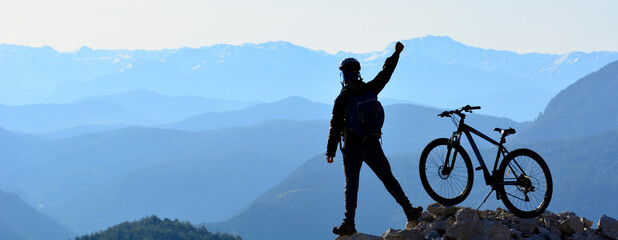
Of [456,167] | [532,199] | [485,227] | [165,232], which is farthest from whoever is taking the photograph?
[165,232]

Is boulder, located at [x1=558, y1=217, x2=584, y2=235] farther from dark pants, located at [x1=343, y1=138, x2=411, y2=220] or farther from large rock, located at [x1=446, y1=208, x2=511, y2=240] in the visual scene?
dark pants, located at [x1=343, y1=138, x2=411, y2=220]

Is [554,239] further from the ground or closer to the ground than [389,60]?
closer to the ground

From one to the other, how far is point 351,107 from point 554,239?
399 cm

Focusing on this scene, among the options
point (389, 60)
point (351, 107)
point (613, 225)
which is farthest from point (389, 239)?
point (613, 225)

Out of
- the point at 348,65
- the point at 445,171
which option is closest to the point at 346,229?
the point at 445,171

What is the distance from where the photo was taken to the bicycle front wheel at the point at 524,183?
918 centimetres

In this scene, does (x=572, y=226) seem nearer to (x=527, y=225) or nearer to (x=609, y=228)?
(x=527, y=225)

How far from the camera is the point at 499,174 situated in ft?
31.6

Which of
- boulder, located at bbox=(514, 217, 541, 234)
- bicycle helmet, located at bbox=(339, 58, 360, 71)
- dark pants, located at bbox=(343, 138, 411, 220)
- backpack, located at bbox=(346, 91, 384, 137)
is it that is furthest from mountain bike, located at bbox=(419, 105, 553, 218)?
bicycle helmet, located at bbox=(339, 58, 360, 71)

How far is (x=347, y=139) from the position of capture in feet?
33.0

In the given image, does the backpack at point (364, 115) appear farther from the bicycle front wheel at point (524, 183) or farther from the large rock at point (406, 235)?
the bicycle front wheel at point (524, 183)

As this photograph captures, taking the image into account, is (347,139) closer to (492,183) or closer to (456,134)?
(456,134)

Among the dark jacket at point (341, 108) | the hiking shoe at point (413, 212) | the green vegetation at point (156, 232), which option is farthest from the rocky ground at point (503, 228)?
the green vegetation at point (156, 232)

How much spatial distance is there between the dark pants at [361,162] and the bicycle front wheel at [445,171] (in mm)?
645
